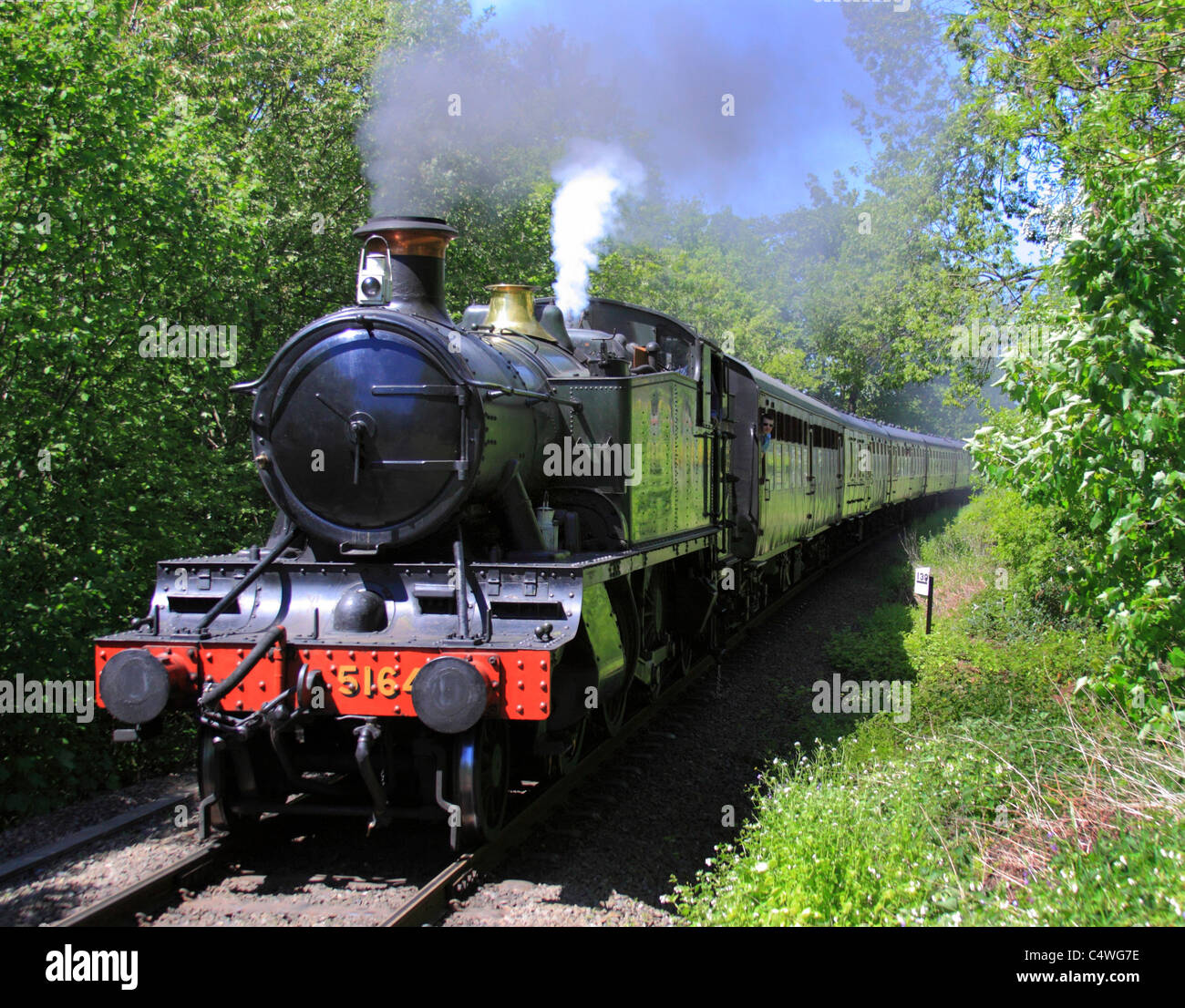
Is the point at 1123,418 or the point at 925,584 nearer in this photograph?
the point at 1123,418

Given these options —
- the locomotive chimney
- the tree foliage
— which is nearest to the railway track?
the locomotive chimney

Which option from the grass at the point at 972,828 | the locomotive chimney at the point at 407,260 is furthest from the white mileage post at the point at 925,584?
the locomotive chimney at the point at 407,260

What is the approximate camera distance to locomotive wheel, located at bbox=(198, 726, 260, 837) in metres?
5.04

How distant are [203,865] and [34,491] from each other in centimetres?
345

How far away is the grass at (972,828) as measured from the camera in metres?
3.86

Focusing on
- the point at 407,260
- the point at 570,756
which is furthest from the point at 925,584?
the point at 407,260

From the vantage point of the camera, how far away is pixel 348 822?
560 cm

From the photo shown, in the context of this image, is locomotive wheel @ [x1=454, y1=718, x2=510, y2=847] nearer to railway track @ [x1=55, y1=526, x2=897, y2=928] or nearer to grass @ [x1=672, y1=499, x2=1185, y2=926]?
railway track @ [x1=55, y1=526, x2=897, y2=928]

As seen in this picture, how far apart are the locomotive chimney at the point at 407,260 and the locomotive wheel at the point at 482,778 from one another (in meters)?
2.44

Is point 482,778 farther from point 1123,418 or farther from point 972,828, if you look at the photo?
point 1123,418

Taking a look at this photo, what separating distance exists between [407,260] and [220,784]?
3.18 m

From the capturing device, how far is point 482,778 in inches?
193

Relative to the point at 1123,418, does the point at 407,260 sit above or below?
above

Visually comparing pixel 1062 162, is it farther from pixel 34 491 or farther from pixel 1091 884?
pixel 34 491
